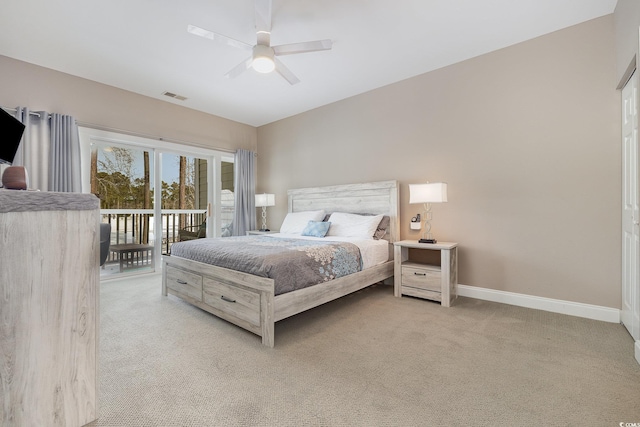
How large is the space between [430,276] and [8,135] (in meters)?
3.84

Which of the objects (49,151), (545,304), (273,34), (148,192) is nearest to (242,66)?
(273,34)

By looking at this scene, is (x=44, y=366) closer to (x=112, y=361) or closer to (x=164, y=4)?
(x=112, y=361)

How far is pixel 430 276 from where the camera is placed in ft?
10.6

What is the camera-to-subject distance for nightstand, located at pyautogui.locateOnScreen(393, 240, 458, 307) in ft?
10.2

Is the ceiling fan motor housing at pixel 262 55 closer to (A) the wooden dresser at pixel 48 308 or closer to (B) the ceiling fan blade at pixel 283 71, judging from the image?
(B) the ceiling fan blade at pixel 283 71

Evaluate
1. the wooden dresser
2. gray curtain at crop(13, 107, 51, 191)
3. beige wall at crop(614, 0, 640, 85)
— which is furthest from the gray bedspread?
beige wall at crop(614, 0, 640, 85)

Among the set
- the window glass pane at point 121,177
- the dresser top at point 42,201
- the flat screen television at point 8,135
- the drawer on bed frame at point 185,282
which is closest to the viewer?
the dresser top at point 42,201

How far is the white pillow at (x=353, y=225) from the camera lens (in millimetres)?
3767

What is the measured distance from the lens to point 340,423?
1.41 metres

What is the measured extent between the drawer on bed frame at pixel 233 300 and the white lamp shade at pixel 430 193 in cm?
217

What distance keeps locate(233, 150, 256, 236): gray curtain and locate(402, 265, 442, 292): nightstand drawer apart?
A: 3.37m

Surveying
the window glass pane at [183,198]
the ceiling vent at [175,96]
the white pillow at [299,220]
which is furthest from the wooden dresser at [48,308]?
the window glass pane at [183,198]

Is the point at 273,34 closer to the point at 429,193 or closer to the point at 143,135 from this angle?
the point at 429,193

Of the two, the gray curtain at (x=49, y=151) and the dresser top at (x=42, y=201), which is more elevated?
the gray curtain at (x=49, y=151)
